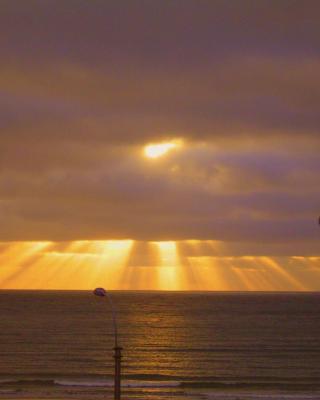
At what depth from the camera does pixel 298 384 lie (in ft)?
142

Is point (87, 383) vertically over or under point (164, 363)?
under

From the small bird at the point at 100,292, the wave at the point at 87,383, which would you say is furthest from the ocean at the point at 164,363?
the small bird at the point at 100,292

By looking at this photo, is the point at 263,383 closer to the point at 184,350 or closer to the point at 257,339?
the point at 184,350

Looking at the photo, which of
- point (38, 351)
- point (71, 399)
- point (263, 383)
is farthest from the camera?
point (38, 351)

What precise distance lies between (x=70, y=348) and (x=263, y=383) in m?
25.5

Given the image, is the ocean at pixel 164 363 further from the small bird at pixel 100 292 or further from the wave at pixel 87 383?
the small bird at pixel 100 292

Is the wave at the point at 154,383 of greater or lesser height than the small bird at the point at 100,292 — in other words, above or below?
below

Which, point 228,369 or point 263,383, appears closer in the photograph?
point 263,383

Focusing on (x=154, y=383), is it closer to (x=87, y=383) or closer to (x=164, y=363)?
(x=87, y=383)

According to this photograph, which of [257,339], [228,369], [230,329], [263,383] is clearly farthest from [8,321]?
[263,383]

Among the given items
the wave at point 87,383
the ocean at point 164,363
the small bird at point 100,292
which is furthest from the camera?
the wave at point 87,383

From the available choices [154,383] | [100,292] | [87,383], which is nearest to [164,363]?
[154,383]

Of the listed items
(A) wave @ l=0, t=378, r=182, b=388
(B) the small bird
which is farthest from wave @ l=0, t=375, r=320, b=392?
(B) the small bird

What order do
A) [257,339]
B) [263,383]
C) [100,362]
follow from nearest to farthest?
[263,383], [100,362], [257,339]
